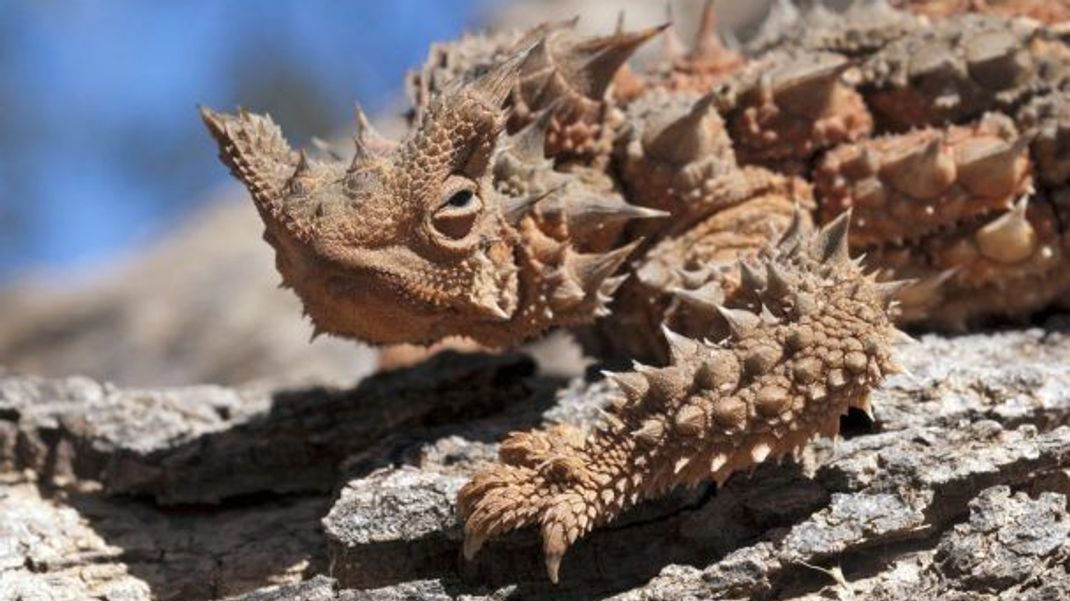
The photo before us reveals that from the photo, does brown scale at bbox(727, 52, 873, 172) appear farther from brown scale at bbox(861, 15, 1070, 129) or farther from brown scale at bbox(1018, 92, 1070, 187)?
brown scale at bbox(1018, 92, 1070, 187)

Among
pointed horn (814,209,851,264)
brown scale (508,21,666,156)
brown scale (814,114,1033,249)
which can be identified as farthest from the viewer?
brown scale (814,114,1033,249)

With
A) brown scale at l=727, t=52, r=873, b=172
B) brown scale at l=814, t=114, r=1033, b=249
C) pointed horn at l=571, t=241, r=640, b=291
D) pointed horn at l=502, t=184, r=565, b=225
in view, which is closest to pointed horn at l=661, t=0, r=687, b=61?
brown scale at l=727, t=52, r=873, b=172

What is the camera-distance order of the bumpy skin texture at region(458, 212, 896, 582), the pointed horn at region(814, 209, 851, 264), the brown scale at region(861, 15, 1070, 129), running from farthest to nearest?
the brown scale at region(861, 15, 1070, 129) < the pointed horn at region(814, 209, 851, 264) < the bumpy skin texture at region(458, 212, 896, 582)

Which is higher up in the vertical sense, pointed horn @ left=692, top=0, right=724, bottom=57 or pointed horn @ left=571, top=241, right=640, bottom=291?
pointed horn @ left=692, top=0, right=724, bottom=57

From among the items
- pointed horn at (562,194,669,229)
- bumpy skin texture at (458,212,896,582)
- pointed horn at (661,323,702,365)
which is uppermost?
pointed horn at (562,194,669,229)

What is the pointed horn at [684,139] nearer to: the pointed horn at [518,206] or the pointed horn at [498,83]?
the pointed horn at [518,206]

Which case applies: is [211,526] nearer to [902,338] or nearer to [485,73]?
[485,73]

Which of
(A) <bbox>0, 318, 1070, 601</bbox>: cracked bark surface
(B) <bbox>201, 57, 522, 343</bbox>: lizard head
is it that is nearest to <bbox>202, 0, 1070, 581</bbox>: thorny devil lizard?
(B) <bbox>201, 57, 522, 343</bbox>: lizard head

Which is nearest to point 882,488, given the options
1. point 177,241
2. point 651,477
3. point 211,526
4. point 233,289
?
point 651,477

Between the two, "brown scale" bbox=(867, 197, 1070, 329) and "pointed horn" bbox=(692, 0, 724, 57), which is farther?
"pointed horn" bbox=(692, 0, 724, 57)
